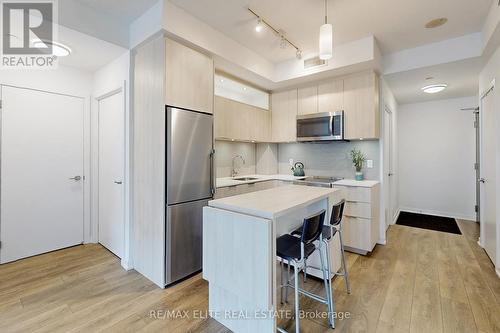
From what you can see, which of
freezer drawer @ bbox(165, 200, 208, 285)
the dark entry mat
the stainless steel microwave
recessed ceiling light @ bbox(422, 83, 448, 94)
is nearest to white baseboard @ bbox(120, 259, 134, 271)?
freezer drawer @ bbox(165, 200, 208, 285)

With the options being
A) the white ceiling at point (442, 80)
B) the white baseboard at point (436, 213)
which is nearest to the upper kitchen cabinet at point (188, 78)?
the white ceiling at point (442, 80)

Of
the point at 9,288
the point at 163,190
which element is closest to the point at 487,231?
the point at 163,190

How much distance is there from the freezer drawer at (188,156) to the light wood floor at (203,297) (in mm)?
948

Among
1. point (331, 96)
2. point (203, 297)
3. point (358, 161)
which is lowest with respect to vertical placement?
point (203, 297)

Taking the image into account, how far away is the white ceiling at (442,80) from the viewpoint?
3252 millimetres

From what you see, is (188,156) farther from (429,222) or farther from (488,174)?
(429,222)

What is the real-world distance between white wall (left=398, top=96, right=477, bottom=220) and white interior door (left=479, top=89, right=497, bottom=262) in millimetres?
1798

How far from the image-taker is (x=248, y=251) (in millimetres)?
1541

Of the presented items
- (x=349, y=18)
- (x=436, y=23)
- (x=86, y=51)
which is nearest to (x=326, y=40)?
(x=349, y=18)

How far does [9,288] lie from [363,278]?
3.59m

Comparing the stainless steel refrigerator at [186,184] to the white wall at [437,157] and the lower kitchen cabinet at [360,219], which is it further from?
the white wall at [437,157]

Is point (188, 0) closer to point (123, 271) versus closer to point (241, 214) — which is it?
point (241, 214)

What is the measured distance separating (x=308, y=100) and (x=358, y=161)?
4.18ft

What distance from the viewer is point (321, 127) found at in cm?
376
